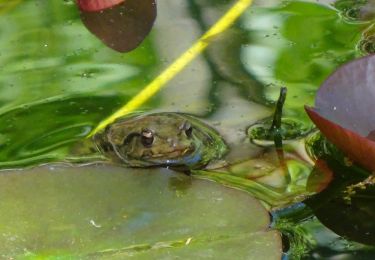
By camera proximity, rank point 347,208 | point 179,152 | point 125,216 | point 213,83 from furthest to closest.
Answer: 1. point 213,83
2. point 179,152
3. point 347,208
4. point 125,216

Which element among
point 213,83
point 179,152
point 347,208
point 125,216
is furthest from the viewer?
point 213,83

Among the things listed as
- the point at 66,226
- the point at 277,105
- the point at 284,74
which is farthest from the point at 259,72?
the point at 66,226

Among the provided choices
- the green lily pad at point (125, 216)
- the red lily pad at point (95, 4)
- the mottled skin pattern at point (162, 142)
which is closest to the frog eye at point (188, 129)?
the mottled skin pattern at point (162, 142)

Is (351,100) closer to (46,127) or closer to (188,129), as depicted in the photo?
(188,129)

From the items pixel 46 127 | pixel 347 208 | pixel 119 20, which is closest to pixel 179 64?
pixel 119 20

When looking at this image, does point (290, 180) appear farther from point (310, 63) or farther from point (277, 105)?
point (310, 63)

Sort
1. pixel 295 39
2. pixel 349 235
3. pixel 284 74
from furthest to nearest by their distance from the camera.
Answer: pixel 295 39 < pixel 284 74 < pixel 349 235
